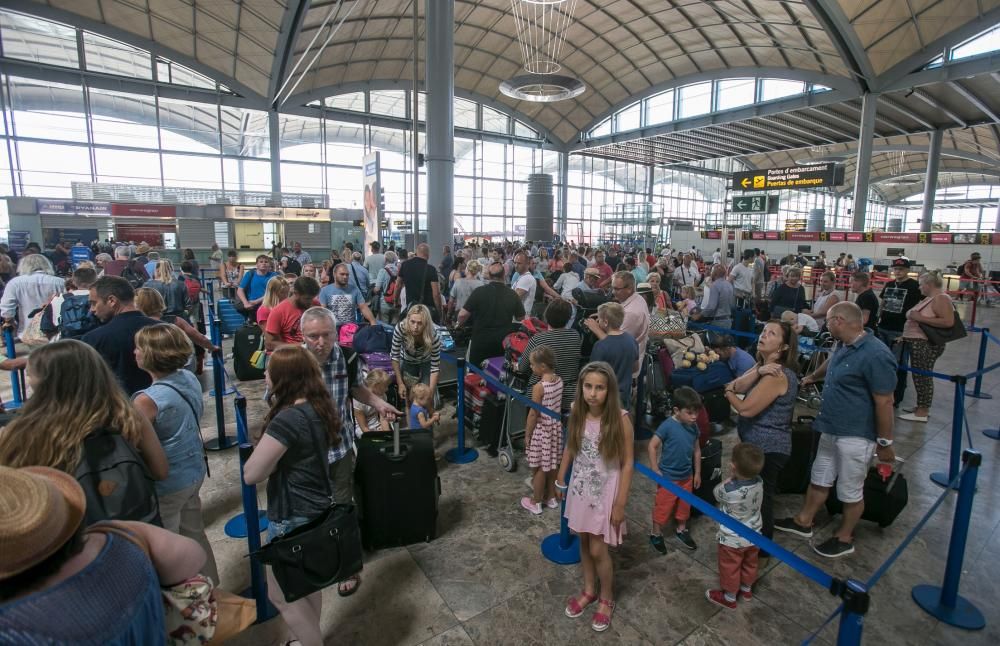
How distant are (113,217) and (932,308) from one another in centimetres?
2214

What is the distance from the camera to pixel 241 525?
374 centimetres

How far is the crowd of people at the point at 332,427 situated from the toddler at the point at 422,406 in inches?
0.5

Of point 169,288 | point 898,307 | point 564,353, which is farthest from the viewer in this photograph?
point 169,288

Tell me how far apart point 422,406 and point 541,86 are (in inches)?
531

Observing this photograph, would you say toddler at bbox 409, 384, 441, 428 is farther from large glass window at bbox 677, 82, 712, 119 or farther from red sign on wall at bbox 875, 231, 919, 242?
large glass window at bbox 677, 82, 712, 119

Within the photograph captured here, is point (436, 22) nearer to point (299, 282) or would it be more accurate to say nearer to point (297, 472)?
point (299, 282)

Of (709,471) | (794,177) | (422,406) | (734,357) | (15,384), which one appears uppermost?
(794,177)

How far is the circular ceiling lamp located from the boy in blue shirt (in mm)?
12896

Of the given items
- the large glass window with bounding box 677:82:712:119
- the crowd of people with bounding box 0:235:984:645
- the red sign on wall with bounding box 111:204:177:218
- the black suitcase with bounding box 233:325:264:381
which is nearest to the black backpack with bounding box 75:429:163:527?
the crowd of people with bounding box 0:235:984:645

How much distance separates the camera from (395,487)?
3385 mm

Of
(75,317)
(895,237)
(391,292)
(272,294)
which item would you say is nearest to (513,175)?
(895,237)

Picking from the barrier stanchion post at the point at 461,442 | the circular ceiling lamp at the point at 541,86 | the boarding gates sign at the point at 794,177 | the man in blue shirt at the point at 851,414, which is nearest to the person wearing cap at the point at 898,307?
the man in blue shirt at the point at 851,414

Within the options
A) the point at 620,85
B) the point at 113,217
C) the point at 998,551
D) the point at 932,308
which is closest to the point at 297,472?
the point at 998,551

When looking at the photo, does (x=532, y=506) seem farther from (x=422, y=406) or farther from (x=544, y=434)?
(x=422, y=406)
